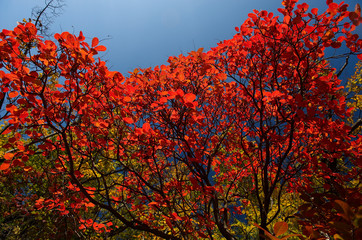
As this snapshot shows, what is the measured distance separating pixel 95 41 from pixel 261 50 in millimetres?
2721

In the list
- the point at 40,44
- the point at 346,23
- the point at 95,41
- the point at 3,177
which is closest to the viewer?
the point at 95,41

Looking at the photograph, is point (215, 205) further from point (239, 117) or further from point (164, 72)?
point (164, 72)

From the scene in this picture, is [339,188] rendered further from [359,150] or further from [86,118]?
[359,150]

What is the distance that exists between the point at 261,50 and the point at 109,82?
2708mm

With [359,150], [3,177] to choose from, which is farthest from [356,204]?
[3,177]

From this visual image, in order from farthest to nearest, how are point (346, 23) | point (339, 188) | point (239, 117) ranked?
point (239, 117)
point (346, 23)
point (339, 188)

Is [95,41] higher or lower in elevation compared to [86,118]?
higher

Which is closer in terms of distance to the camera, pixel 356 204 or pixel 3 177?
pixel 356 204

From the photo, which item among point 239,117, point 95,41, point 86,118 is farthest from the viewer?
point 239,117

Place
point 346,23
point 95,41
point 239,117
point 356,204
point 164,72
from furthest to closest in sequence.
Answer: point 239,117
point 164,72
point 346,23
point 95,41
point 356,204

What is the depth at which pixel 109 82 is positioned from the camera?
3.24 m

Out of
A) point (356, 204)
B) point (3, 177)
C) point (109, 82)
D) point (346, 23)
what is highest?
point (346, 23)

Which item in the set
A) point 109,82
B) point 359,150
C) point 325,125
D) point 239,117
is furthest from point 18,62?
point 359,150

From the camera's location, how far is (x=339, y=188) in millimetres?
1549
